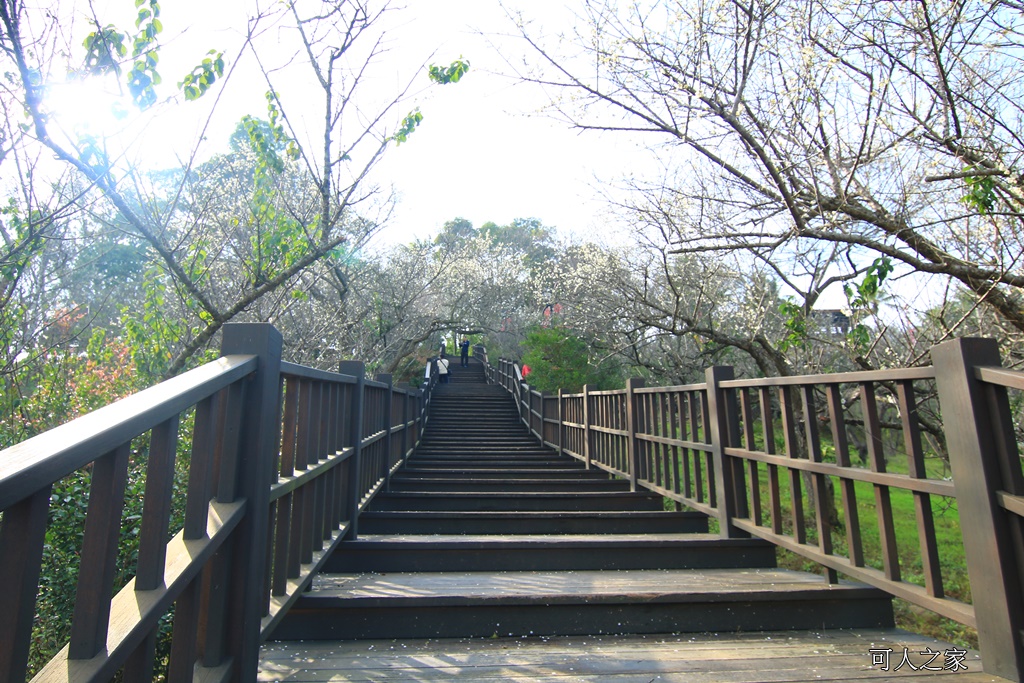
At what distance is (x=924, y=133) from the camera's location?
335cm

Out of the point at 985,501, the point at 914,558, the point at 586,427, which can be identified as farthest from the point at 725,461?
the point at 914,558

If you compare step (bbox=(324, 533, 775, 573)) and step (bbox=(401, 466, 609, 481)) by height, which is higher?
step (bbox=(401, 466, 609, 481))

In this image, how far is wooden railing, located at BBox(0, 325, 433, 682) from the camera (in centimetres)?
70

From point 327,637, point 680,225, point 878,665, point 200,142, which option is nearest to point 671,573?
point 878,665

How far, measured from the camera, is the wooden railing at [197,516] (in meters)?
0.70

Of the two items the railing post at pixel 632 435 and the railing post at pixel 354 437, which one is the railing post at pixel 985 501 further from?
the railing post at pixel 632 435

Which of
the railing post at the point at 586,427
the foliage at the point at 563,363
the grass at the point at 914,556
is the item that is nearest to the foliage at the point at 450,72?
the railing post at the point at 586,427

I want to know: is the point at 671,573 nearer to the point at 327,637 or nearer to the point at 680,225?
the point at 327,637

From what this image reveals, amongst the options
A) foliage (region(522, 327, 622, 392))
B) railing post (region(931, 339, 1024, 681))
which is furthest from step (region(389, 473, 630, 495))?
foliage (region(522, 327, 622, 392))

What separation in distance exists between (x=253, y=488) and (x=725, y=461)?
258 cm

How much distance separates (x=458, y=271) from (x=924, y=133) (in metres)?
16.9

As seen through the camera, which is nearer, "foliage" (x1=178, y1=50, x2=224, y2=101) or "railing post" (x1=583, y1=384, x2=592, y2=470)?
"foliage" (x1=178, y1=50, x2=224, y2=101)

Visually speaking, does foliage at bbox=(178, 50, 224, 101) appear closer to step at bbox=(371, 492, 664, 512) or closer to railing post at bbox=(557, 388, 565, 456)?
step at bbox=(371, 492, 664, 512)

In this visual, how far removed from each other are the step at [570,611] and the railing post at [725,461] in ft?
2.19
